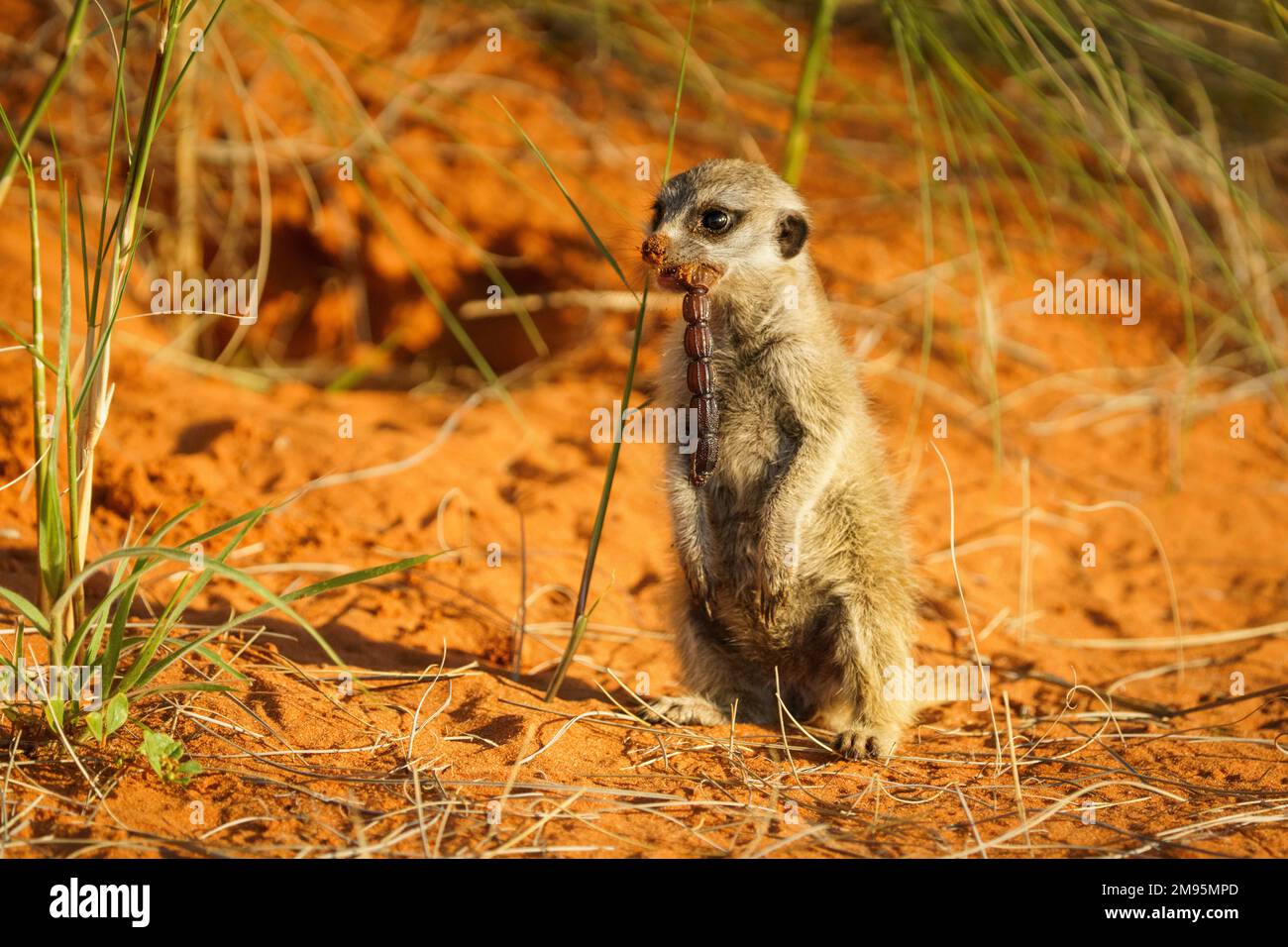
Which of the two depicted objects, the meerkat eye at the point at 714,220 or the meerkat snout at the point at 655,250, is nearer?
the meerkat snout at the point at 655,250

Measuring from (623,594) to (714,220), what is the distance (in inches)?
70.1

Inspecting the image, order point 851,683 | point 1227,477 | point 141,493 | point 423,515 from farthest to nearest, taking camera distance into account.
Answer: point 1227,477
point 423,515
point 141,493
point 851,683

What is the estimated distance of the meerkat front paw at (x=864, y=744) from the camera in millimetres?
3193

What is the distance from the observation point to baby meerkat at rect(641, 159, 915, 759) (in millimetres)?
3389

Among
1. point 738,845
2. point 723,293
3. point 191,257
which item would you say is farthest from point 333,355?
point 738,845

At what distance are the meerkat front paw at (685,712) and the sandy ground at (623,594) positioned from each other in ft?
0.23

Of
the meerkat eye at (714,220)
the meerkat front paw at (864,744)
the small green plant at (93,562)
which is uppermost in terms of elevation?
the meerkat eye at (714,220)

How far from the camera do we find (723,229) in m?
3.46

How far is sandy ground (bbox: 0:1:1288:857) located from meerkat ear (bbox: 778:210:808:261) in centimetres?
55

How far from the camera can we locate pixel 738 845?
8.20 feet

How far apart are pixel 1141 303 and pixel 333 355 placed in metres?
5.34

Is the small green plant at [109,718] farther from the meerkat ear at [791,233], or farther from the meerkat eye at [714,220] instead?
the meerkat ear at [791,233]

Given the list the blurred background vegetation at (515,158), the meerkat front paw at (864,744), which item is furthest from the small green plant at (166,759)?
the blurred background vegetation at (515,158)

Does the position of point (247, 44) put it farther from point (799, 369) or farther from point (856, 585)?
point (856, 585)
